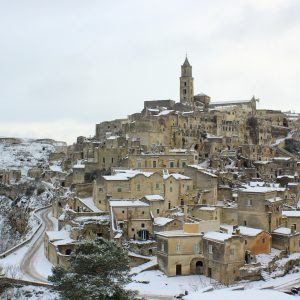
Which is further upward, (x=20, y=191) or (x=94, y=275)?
(x=20, y=191)

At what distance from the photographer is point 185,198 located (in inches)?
2343

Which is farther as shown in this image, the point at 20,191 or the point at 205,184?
the point at 20,191

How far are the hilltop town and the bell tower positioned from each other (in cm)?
1011

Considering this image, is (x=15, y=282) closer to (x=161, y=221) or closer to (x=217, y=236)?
(x=161, y=221)

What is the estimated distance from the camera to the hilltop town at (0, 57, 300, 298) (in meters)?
47.8

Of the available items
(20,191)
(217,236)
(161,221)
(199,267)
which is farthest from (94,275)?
(20,191)

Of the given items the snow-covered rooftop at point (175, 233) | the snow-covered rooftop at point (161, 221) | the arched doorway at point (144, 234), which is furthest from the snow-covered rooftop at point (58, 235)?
the snow-covered rooftop at point (175, 233)

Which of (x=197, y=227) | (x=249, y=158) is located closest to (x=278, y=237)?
(x=197, y=227)

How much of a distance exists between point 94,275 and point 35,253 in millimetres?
22681

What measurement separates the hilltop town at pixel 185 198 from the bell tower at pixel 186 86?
33.2ft

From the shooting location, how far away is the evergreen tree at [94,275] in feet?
109

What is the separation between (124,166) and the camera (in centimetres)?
6856

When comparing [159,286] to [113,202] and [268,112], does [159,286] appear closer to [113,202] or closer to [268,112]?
[113,202]

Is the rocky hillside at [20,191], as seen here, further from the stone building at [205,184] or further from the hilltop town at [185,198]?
the stone building at [205,184]
